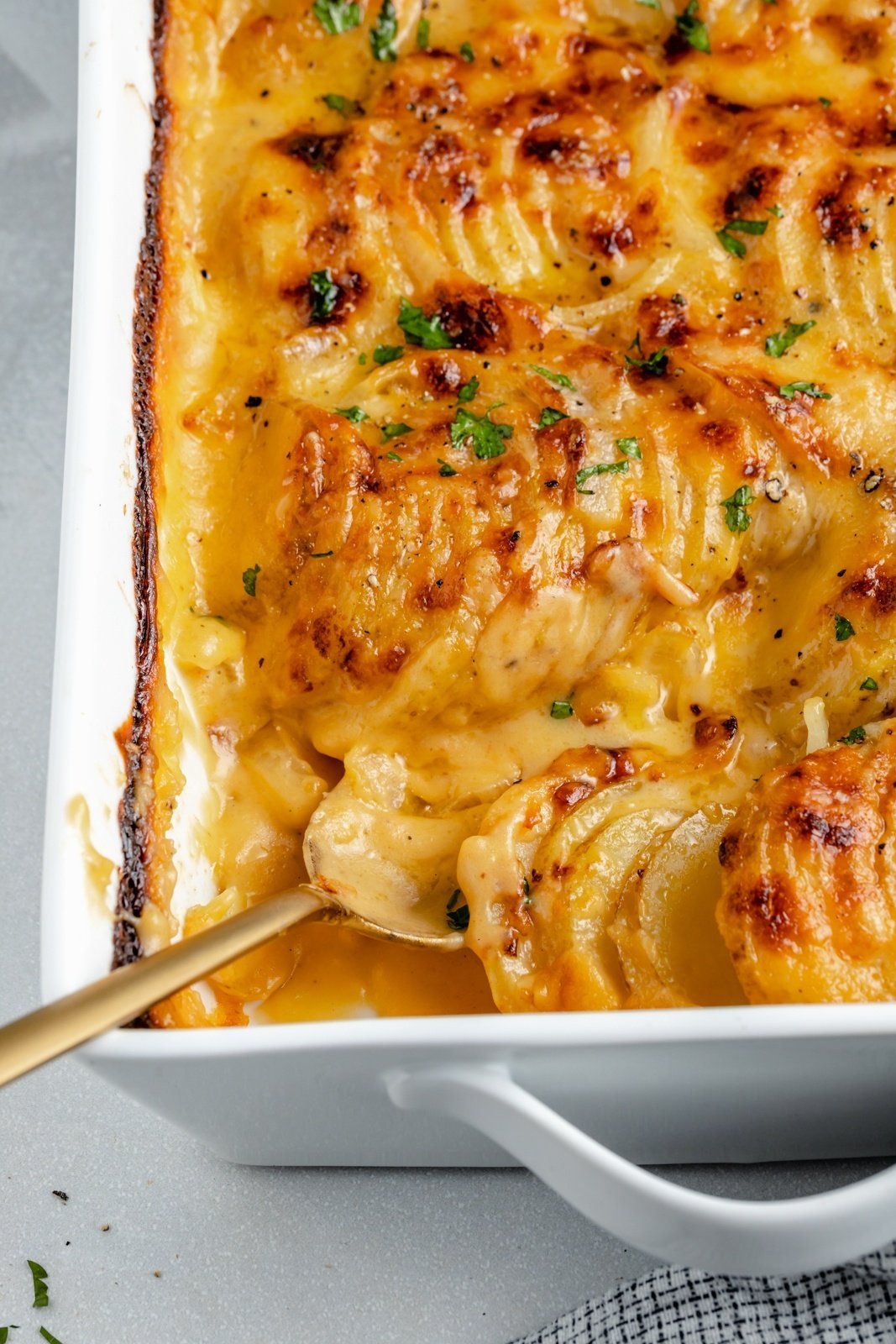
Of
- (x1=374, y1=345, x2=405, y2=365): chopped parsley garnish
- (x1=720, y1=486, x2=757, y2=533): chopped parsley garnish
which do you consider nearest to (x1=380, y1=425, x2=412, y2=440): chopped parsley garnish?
(x1=374, y1=345, x2=405, y2=365): chopped parsley garnish

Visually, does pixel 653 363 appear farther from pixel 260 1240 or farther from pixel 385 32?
pixel 260 1240

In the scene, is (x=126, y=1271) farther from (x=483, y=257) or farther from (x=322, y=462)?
(x=483, y=257)

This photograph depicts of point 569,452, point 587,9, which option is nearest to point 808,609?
point 569,452

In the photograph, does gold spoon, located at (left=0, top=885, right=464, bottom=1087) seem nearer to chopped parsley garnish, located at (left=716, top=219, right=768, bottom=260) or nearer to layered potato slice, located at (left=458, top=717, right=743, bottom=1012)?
layered potato slice, located at (left=458, top=717, right=743, bottom=1012)

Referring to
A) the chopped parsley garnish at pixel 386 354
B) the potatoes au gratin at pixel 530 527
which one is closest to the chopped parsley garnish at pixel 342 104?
the potatoes au gratin at pixel 530 527

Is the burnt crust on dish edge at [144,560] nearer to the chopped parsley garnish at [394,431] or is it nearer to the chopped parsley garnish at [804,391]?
the chopped parsley garnish at [394,431]

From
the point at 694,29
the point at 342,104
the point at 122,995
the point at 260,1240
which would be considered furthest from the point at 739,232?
the point at 260,1240
